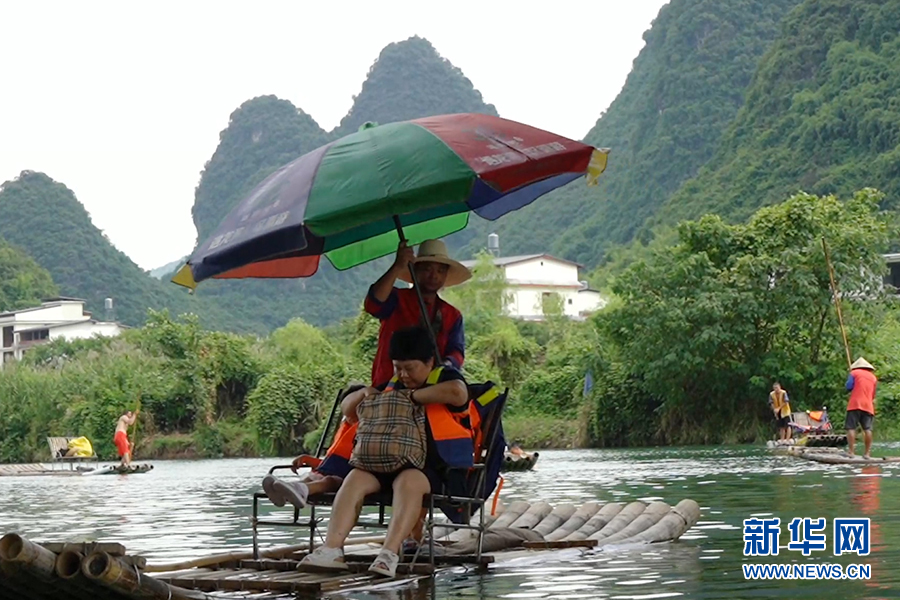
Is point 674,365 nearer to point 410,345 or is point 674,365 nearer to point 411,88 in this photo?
point 410,345

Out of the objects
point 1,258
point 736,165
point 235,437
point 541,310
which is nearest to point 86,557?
point 235,437

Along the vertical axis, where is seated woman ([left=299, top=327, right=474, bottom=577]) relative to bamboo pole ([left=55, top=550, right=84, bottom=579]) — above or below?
above

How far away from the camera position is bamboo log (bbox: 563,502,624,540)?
348 inches

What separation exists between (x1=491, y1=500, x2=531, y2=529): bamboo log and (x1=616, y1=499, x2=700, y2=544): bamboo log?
851 mm

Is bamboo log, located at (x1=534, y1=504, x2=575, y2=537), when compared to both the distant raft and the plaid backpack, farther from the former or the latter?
the distant raft

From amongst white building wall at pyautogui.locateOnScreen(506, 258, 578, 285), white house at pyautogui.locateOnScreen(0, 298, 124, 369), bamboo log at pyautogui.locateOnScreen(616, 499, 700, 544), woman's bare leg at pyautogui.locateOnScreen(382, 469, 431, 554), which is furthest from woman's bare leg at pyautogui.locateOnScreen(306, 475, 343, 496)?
white house at pyautogui.locateOnScreen(0, 298, 124, 369)

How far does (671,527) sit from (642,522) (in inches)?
7.5

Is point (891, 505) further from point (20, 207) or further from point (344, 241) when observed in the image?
point (20, 207)

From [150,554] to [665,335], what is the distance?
90.1ft

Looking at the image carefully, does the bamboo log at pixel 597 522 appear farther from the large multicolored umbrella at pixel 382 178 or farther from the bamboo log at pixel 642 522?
the large multicolored umbrella at pixel 382 178

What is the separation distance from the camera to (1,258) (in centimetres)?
8788

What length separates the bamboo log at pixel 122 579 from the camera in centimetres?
525

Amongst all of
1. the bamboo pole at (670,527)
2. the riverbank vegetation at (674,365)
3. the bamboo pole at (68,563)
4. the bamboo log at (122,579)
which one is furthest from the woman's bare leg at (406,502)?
the riverbank vegetation at (674,365)

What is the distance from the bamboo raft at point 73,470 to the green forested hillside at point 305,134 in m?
77.0
